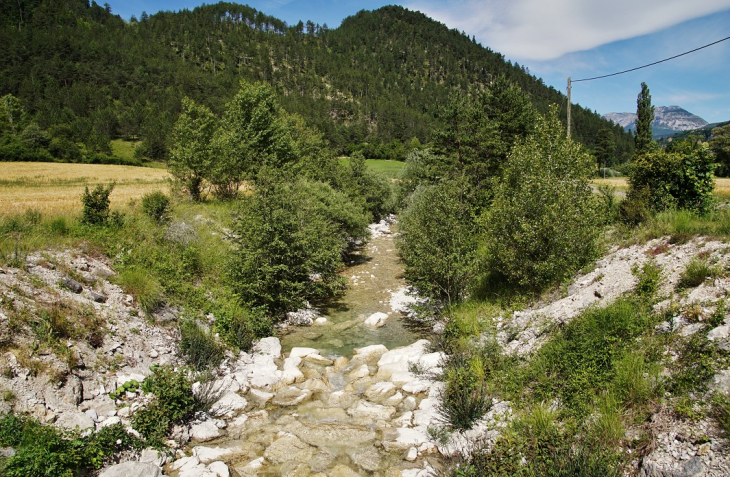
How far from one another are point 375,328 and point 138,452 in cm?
1051

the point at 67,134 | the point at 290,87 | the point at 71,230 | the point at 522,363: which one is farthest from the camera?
the point at 290,87

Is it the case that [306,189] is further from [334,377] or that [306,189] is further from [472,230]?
[334,377]

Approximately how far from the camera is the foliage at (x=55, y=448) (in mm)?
6457

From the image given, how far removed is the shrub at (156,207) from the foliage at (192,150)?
300 inches

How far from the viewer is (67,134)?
85.8m

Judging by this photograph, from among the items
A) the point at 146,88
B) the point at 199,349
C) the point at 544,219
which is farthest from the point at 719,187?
the point at 146,88

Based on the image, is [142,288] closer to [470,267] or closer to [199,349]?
[199,349]

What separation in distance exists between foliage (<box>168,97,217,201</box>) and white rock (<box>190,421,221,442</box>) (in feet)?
75.6

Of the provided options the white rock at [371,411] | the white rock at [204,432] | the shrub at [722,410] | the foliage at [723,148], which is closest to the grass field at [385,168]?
the white rock at [371,411]

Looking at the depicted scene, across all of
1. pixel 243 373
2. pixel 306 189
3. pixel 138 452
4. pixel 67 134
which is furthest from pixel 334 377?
pixel 67 134

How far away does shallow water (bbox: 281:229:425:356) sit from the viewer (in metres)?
15.7

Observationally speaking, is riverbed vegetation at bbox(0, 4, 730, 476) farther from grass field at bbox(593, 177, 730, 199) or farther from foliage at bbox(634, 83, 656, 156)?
foliage at bbox(634, 83, 656, 156)

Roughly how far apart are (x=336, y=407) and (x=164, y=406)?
14.2 feet

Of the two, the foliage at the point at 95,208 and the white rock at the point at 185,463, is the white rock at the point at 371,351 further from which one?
the foliage at the point at 95,208
